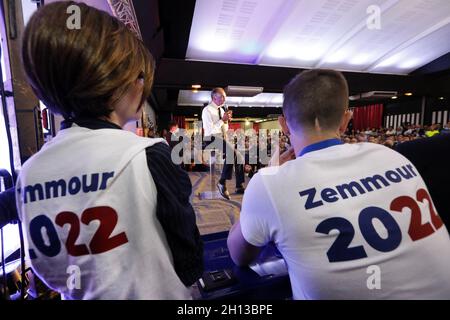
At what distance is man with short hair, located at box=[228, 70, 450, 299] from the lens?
565mm

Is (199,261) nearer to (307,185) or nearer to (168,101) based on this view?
(307,185)

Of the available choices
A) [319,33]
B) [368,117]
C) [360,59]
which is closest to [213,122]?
[319,33]

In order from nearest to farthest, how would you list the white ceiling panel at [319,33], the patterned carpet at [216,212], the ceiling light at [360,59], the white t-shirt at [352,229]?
the white t-shirt at [352,229] → the patterned carpet at [216,212] → the white ceiling panel at [319,33] → the ceiling light at [360,59]

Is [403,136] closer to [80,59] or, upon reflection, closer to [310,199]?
[310,199]

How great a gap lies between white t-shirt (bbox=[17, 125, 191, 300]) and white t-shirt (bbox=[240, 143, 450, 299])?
0.31 metres

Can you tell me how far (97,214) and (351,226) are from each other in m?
0.59

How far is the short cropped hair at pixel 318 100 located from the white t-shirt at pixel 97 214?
0.52 metres

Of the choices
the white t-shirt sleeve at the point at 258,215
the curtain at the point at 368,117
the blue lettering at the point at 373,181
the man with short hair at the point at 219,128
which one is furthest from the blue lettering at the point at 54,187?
the curtain at the point at 368,117

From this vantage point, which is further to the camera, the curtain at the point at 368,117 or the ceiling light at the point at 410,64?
the curtain at the point at 368,117

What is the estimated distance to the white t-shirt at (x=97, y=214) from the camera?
46 centimetres

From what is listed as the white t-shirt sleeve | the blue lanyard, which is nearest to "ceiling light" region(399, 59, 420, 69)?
the blue lanyard

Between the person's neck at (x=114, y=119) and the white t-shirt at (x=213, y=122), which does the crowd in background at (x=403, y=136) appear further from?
the person's neck at (x=114, y=119)

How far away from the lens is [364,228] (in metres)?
0.57

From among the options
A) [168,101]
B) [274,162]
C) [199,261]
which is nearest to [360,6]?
[274,162]
